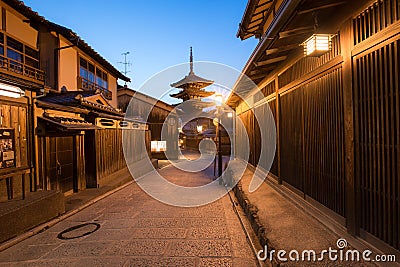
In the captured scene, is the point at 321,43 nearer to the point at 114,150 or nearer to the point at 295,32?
the point at 295,32

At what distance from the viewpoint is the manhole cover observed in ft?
21.6

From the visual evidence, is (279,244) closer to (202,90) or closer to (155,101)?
(155,101)

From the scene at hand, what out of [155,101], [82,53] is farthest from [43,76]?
[155,101]

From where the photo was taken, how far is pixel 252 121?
14.0 metres

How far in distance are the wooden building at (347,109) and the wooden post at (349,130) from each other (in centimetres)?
2

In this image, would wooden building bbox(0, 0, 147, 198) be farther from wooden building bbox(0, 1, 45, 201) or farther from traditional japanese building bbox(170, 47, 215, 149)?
traditional japanese building bbox(170, 47, 215, 149)

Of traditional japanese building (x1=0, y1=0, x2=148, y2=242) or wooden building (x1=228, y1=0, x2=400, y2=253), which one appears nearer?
wooden building (x1=228, y1=0, x2=400, y2=253)

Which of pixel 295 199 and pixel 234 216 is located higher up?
pixel 295 199

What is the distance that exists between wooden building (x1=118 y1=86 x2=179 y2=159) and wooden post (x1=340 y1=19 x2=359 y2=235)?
2303 cm

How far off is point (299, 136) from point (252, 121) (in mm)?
6556

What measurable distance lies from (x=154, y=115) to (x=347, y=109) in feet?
81.0

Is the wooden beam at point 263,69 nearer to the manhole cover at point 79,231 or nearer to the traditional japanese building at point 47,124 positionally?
the traditional japanese building at point 47,124

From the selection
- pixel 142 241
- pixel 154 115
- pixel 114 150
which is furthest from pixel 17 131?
pixel 154 115

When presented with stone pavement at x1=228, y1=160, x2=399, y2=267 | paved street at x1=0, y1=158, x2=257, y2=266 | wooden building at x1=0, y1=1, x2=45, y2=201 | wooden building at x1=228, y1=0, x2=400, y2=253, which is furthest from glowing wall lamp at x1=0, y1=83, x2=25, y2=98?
stone pavement at x1=228, y1=160, x2=399, y2=267
